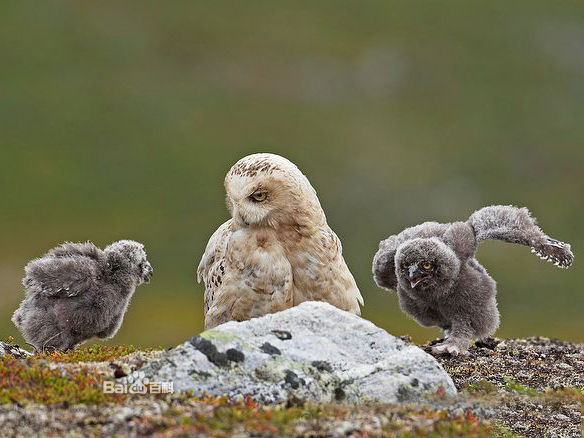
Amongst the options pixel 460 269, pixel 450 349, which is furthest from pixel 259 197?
pixel 460 269

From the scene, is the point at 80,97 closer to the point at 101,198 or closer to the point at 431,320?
the point at 101,198

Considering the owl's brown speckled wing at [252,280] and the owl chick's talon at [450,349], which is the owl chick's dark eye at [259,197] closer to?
the owl's brown speckled wing at [252,280]

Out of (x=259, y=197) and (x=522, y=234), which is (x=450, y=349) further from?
(x=259, y=197)

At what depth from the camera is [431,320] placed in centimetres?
1811

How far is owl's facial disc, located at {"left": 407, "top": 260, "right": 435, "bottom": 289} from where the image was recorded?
1666cm

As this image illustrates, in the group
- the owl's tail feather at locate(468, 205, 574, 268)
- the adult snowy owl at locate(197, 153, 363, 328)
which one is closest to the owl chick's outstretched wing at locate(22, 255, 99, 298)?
the adult snowy owl at locate(197, 153, 363, 328)

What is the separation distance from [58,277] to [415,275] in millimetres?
5257

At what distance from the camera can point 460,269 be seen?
57.0ft

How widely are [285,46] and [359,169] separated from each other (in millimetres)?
34980

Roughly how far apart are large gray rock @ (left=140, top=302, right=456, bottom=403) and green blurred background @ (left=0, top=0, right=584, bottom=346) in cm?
7030

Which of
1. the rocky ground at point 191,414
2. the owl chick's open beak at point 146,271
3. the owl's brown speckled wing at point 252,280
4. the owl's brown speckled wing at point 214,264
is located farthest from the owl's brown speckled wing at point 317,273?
the owl chick's open beak at point 146,271

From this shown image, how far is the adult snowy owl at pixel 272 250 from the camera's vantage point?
13211 millimetres

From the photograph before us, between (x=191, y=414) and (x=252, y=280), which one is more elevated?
(x=252, y=280)

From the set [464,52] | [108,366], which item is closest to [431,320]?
[108,366]
